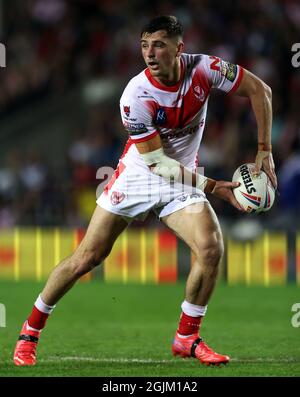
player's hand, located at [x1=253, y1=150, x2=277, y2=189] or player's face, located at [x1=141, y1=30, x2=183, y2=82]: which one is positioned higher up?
player's face, located at [x1=141, y1=30, x2=183, y2=82]

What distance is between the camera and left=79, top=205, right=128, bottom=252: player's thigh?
7.82 meters

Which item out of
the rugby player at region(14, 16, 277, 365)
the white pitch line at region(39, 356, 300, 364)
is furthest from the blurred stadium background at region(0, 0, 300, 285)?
the rugby player at region(14, 16, 277, 365)

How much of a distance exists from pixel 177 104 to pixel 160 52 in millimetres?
405

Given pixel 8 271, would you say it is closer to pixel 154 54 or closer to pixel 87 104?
pixel 87 104

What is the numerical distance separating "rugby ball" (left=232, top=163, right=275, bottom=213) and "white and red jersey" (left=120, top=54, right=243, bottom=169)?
1.72ft

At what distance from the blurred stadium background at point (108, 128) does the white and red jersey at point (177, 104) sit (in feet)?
20.8

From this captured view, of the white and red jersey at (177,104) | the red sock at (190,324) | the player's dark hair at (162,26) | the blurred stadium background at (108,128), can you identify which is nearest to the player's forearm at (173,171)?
the white and red jersey at (177,104)

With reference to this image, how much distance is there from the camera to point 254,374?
722 centimetres

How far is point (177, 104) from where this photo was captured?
25.6 ft

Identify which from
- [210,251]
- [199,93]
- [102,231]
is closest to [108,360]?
[102,231]

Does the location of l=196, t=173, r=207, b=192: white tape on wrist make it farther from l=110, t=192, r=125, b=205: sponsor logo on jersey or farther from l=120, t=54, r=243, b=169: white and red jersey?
l=110, t=192, r=125, b=205: sponsor logo on jersey

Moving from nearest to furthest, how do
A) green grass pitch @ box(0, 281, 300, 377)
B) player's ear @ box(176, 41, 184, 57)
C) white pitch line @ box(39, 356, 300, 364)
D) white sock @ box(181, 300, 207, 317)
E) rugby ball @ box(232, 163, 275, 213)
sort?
green grass pitch @ box(0, 281, 300, 377) < rugby ball @ box(232, 163, 275, 213) < player's ear @ box(176, 41, 184, 57) < white pitch line @ box(39, 356, 300, 364) < white sock @ box(181, 300, 207, 317)

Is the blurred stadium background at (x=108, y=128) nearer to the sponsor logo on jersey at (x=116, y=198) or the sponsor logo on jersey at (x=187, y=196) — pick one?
the sponsor logo on jersey at (x=187, y=196)
